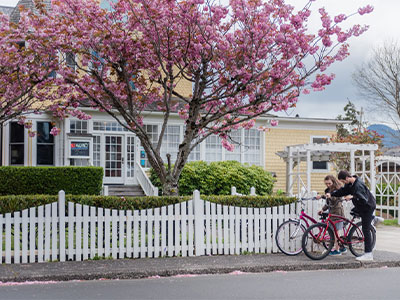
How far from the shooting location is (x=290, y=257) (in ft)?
32.6

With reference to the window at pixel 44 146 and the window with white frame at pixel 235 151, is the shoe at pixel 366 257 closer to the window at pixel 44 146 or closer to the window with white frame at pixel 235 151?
the window at pixel 44 146

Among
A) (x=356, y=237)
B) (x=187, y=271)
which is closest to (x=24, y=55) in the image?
(x=187, y=271)

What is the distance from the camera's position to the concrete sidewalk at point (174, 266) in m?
8.14

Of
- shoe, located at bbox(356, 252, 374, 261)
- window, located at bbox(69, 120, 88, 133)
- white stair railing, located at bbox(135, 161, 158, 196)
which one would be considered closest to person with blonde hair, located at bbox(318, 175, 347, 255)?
shoe, located at bbox(356, 252, 374, 261)

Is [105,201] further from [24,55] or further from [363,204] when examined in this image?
[363,204]

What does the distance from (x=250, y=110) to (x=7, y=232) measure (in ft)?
20.2

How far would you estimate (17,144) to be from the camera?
20328 mm

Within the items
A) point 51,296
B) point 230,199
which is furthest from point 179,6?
point 51,296

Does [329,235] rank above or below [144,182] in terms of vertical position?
below

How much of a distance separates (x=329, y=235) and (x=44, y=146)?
1358cm

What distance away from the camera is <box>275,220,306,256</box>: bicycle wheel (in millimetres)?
10156

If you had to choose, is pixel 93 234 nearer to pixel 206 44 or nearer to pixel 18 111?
pixel 206 44

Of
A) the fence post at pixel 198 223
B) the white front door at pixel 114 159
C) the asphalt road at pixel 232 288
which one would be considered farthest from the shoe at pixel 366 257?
the white front door at pixel 114 159

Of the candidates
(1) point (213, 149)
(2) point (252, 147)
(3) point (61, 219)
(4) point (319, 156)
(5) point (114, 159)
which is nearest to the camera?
(3) point (61, 219)
